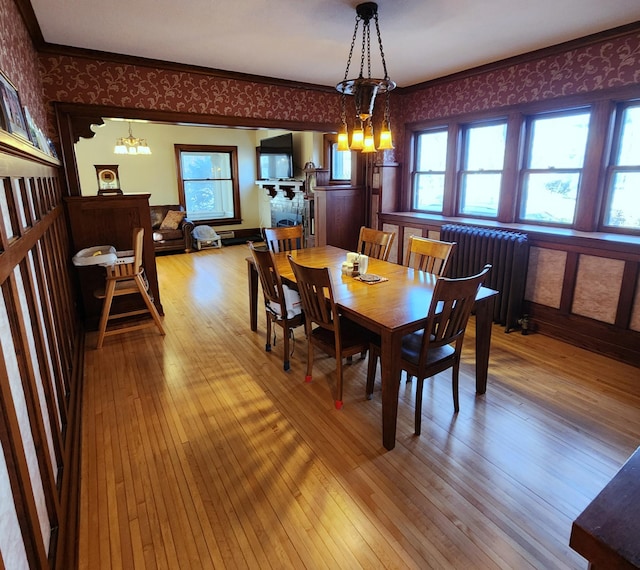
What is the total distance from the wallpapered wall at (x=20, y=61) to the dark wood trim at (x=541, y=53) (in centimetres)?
394

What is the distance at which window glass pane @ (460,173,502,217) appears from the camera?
4.30 meters

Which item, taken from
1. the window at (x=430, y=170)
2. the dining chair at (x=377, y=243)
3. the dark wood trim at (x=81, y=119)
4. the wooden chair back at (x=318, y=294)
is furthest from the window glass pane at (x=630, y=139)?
the dark wood trim at (x=81, y=119)

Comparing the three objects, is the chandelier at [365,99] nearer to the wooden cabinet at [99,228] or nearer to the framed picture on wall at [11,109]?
the framed picture on wall at [11,109]

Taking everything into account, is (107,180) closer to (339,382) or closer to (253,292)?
(253,292)

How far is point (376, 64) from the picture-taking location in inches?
157

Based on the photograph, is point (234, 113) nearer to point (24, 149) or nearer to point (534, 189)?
point (24, 149)

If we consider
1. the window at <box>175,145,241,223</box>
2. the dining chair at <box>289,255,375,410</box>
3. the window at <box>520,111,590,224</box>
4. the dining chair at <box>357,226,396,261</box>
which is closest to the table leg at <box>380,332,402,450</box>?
the dining chair at <box>289,255,375,410</box>

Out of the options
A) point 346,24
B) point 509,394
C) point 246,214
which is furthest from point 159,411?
point 246,214

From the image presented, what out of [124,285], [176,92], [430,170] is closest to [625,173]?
[430,170]

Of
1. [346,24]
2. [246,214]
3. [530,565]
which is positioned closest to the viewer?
[530,565]

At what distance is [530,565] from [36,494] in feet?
5.98

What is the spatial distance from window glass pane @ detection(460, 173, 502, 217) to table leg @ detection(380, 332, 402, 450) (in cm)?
303

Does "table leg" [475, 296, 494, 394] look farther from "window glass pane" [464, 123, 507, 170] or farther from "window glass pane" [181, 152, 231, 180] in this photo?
"window glass pane" [181, 152, 231, 180]

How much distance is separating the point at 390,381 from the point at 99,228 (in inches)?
127
